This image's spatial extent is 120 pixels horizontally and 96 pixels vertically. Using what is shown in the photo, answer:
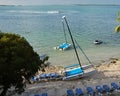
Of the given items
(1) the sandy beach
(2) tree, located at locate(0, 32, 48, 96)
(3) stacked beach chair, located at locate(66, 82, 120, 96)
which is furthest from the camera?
(1) the sandy beach

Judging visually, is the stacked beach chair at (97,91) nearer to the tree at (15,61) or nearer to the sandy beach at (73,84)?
the sandy beach at (73,84)

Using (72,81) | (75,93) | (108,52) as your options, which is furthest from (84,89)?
(108,52)

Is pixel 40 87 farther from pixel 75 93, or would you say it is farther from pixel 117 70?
pixel 117 70

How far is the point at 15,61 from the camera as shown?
17.4m

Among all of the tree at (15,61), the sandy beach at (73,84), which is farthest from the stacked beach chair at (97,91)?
the tree at (15,61)

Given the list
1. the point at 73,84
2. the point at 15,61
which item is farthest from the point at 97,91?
the point at 15,61

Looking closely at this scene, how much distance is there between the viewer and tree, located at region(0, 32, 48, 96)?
683 inches

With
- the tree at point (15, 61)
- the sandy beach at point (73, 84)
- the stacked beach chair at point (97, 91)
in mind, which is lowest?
the sandy beach at point (73, 84)

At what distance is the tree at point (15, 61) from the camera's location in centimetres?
1734

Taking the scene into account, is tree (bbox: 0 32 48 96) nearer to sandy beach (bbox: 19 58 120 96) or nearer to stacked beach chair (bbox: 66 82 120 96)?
stacked beach chair (bbox: 66 82 120 96)

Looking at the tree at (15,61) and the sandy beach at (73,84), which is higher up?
the tree at (15,61)

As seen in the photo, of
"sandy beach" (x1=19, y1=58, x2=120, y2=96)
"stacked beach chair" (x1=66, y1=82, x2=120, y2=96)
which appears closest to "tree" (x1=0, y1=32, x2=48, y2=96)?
"stacked beach chair" (x1=66, y1=82, x2=120, y2=96)

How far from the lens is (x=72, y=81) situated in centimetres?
2541

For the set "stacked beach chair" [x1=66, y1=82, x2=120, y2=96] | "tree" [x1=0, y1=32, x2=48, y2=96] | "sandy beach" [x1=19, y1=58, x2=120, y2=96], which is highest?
"tree" [x1=0, y1=32, x2=48, y2=96]
